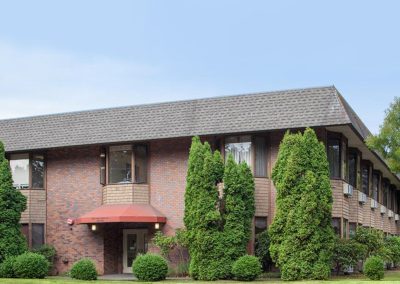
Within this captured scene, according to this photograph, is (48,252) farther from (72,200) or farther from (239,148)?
(239,148)

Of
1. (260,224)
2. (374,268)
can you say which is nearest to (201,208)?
(260,224)

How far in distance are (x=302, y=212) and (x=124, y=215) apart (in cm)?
727

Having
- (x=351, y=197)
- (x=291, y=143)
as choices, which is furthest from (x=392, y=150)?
(x=291, y=143)

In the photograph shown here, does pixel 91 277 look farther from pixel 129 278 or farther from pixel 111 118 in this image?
pixel 111 118

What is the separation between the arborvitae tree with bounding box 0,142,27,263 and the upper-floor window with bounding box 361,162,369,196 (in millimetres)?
15576

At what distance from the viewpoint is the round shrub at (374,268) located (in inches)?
957

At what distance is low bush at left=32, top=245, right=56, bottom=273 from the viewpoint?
3005cm

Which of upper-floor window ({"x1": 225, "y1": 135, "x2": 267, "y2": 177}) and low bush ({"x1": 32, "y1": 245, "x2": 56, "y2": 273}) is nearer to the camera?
upper-floor window ({"x1": 225, "y1": 135, "x2": 267, "y2": 177})

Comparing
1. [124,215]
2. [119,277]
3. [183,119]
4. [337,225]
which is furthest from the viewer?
[183,119]

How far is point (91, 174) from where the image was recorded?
3069 cm

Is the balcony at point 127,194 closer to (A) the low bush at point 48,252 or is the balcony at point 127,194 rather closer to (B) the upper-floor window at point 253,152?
(A) the low bush at point 48,252

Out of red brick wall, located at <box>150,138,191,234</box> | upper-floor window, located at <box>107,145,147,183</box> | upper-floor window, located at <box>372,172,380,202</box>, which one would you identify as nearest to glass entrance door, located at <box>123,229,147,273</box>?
red brick wall, located at <box>150,138,191,234</box>

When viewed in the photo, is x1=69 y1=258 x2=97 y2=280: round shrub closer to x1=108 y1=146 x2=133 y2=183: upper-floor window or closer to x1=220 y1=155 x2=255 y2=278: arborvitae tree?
x1=108 y1=146 x2=133 y2=183: upper-floor window

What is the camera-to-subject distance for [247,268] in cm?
2464
